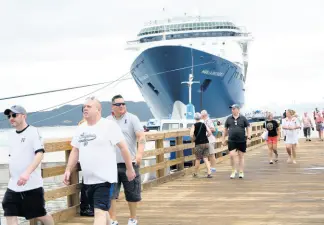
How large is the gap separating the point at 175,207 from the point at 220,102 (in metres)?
44.4

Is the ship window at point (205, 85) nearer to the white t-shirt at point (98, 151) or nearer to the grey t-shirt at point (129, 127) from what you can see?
the grey t-shirt at point (129, 127)

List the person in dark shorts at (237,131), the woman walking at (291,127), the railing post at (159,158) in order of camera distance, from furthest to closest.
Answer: the woman walking at (291,127), the person in dark shorts at (237,131), the railing post at (159,158)

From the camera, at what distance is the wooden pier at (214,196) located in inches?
335

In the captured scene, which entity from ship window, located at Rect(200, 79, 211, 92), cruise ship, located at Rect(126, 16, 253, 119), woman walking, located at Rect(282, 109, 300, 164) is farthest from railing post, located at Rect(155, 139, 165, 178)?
ship window, located at Rect(200, 79, 211, 92)

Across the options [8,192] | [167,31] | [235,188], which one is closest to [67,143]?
[8,192]

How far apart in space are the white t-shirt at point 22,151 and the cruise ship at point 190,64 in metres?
40.2

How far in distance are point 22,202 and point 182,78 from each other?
45468 millimetres

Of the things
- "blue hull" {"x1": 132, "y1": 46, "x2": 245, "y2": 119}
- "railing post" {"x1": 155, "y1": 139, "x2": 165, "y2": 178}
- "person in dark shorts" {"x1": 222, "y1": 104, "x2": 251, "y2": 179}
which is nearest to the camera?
"railing post" {"x1": 155, "y1": 139, "x2": 165, "y2": 178}

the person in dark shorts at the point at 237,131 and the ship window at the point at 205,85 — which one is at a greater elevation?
the ship window at the point at 205,85

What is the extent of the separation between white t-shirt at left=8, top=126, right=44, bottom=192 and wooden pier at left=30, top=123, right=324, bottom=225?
1320mm

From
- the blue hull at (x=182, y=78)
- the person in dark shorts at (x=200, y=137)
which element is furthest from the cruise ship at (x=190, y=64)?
the person in dark shorts at (x=200, y=137)

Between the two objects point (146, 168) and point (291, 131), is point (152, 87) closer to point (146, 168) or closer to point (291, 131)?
point (291, 131)

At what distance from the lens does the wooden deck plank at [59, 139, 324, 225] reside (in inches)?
338

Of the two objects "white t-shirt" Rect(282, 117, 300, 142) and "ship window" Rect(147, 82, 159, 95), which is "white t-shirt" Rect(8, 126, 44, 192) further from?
"ship window" Rect(147, 82, 159, 95)
